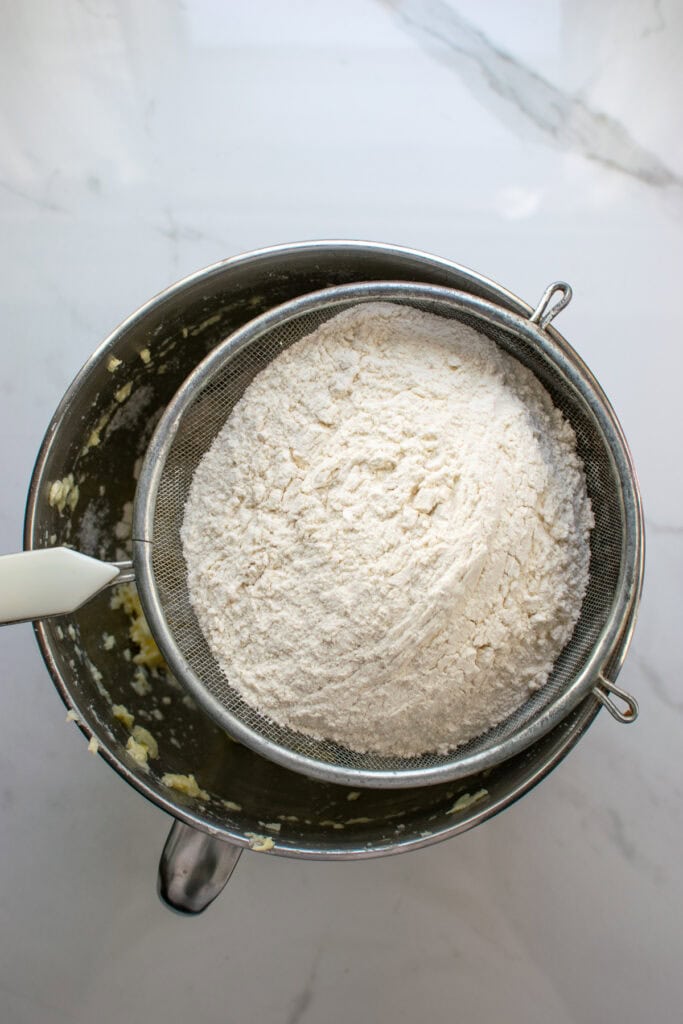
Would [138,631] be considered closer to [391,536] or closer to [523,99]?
[391,536]

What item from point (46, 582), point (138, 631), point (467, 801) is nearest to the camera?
point (46, 582)

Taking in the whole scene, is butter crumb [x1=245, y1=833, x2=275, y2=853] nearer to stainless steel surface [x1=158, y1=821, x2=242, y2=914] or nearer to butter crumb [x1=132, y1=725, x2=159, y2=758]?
stainless steel surface [x1=158, y1=821, x2=242, y2=914]

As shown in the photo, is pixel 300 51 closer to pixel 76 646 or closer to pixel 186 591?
pixel 186 591

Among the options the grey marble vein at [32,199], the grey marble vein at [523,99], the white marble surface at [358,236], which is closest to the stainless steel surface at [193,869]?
the white marble surface at [358,236]

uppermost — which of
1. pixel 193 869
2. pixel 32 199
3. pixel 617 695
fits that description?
pixel 32 199

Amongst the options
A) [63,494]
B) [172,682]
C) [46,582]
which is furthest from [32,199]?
[172,682]

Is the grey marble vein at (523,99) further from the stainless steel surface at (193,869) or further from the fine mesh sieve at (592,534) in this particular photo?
the stainless steel surface at (193,869)

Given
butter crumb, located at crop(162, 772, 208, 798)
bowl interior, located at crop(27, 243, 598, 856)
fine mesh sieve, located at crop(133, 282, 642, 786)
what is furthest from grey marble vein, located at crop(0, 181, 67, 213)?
butter crumb, located at crop(162, 772, 208, 798)
